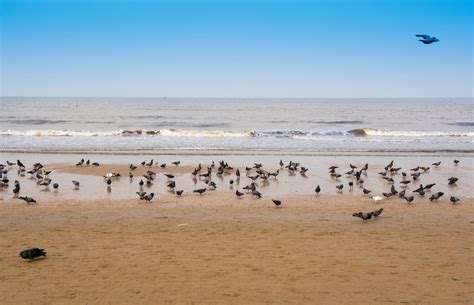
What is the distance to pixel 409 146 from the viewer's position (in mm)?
29641

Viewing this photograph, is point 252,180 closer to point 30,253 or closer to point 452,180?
point 452,180

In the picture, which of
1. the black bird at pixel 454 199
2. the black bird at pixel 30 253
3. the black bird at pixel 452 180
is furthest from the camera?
the black bird at pixel 452 180

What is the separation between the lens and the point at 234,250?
886 centimetres

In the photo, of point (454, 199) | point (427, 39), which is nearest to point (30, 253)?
point (427, 39)

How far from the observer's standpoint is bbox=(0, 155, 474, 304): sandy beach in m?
6.98

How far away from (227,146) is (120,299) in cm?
2309

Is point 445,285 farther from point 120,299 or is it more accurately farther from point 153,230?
point 153,230

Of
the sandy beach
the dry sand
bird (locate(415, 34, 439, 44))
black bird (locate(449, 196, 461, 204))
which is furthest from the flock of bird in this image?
bird (locate(415, 34, 439, 44))

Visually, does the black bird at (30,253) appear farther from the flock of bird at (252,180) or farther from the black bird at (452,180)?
the black bird at (452,180)

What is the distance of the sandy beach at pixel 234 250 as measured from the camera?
6977 millimetres

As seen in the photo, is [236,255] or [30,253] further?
[236,255]

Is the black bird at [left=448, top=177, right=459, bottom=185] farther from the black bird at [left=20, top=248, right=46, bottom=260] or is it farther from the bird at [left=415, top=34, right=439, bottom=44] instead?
the black bird at [left=20, top=248, right=46, bottom=260]

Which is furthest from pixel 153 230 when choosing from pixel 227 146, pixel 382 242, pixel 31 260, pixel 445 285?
pixel 227 146

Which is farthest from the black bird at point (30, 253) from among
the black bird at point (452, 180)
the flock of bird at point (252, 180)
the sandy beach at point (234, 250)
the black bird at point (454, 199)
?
the black bird at point (452, 180)
